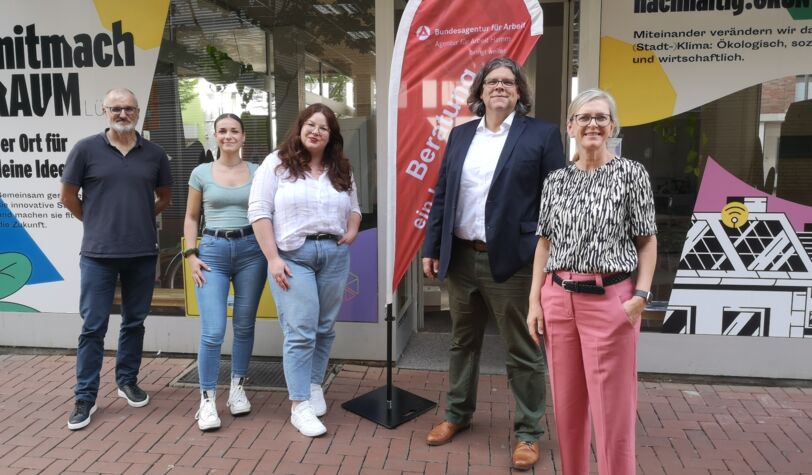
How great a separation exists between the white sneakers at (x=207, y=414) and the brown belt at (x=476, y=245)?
1.73 meters

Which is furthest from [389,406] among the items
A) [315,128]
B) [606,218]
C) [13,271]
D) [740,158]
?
[13,271]

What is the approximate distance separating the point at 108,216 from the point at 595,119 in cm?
275

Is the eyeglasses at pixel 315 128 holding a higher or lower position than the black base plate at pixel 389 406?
higher

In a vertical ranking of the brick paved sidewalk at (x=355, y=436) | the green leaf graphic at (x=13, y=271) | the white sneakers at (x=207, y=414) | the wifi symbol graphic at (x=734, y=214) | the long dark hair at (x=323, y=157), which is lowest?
the brick paved sidewalk at (x=355, y=436)

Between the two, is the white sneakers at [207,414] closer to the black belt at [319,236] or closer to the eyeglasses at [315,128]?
the black belt at [319,236]

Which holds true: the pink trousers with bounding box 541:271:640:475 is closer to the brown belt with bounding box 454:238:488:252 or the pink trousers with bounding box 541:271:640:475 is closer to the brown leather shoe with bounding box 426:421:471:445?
the brown belt with bounding box 454:238:488:252

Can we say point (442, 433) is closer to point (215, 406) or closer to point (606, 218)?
point (215, 406)

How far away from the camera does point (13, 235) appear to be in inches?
192

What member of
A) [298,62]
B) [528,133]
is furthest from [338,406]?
[298,62]

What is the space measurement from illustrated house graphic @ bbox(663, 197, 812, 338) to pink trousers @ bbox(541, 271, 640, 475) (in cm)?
203

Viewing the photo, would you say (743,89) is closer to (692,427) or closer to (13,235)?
(692,427)

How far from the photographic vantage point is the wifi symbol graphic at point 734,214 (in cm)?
412

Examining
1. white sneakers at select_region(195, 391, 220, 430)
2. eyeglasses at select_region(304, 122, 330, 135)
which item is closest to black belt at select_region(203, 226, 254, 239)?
eyeglasses at select_region(304, 122, 330, 135)

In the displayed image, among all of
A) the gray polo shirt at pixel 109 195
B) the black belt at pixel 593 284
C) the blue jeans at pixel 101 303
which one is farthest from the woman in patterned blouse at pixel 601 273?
the blue jeans at pixel 101 303
